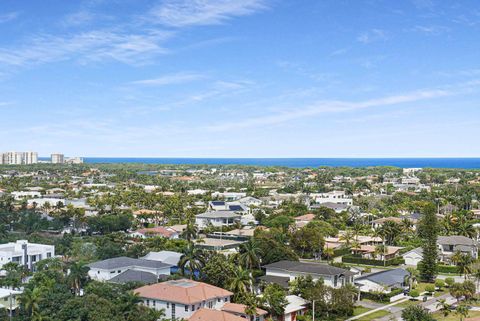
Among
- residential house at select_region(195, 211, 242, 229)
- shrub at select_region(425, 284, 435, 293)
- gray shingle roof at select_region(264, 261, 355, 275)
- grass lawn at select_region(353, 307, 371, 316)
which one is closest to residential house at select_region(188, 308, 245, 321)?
grass lawn at select_region(353, 307, 371, 316)

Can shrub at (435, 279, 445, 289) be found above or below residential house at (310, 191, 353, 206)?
below

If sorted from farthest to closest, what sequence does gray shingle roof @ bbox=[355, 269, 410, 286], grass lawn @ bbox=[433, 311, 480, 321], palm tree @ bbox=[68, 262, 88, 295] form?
gray shingle roof @ bbox=[355, 269, 410, 286]
grass lawn @ bbox=[433, 311, 480, 321]
palm tree @ bbox=[68, 262, 88, 295]

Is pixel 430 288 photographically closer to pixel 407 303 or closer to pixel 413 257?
pixel 407 303

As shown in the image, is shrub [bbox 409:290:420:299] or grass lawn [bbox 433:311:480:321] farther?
shrub [bbox 409:290:420:299]

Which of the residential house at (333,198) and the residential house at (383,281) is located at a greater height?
the residential house at (333,198)

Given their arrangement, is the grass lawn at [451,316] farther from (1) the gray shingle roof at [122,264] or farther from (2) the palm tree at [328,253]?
(1) the gray shingle roof at [122,264]

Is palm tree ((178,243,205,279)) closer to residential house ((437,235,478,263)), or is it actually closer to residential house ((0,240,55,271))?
residential house ((0,240,55,271))

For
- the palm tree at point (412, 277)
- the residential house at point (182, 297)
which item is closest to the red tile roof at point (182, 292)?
the residential house at point (182, 297)

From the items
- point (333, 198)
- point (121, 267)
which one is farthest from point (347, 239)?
point (333, 198)
